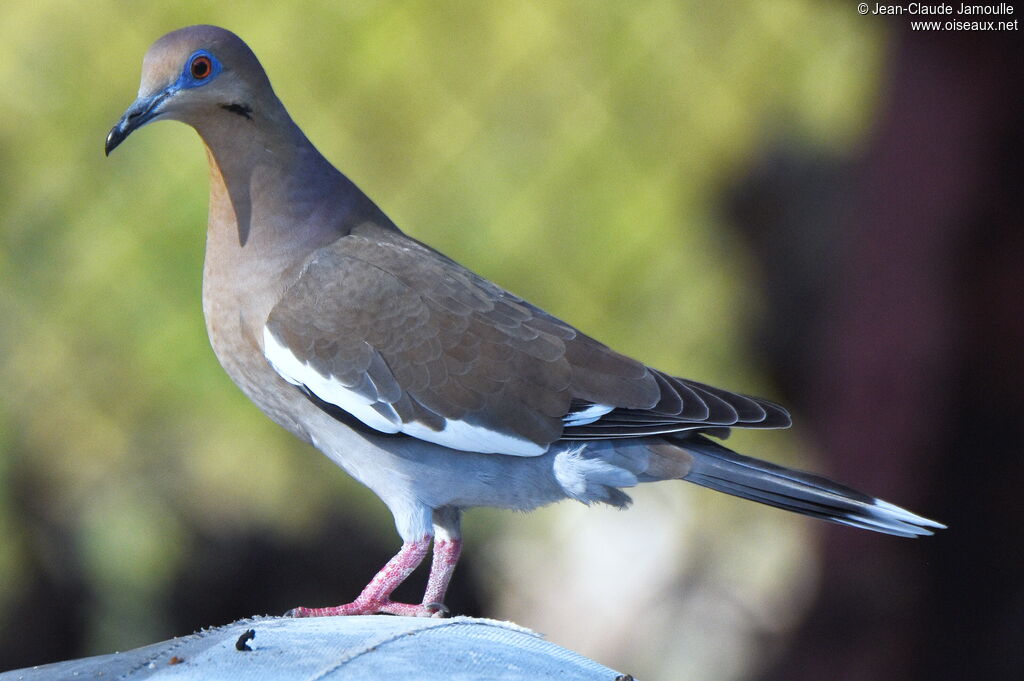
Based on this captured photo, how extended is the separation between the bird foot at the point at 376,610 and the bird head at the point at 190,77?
76 cm

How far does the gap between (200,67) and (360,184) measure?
174 centimetres

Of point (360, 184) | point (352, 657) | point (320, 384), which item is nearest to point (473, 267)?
point (360, 184)

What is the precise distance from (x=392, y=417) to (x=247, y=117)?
1.79 ft

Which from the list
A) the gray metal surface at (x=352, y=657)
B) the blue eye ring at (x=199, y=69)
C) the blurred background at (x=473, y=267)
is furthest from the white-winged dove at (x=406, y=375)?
the blurred background at (x=473, y=267)

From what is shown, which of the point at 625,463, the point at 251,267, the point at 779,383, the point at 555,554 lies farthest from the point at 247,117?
the point at 779,383

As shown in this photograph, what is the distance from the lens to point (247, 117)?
204 centimetres

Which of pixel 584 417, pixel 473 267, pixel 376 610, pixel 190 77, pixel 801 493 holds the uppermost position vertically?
pixel 190 77

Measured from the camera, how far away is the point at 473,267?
3775 mm

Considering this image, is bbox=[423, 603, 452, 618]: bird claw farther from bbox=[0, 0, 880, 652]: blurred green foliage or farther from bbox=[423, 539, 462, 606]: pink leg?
bbox=[0, 0, 880, 652]: blurred green foliage

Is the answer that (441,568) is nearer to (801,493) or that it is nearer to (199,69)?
(801,493)

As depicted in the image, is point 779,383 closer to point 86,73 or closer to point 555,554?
point 555,554

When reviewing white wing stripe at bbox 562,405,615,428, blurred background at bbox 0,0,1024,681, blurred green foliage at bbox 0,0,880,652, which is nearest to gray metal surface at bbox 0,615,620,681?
white wing stripe at bbox 562,405,615,428

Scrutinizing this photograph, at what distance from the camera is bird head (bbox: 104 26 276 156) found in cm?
192

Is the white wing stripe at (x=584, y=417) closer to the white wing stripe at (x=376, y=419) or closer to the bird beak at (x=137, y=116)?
the white wing stripe at (x=376, y=419)
